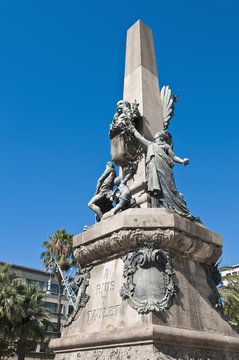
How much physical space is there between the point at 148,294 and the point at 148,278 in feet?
0.80

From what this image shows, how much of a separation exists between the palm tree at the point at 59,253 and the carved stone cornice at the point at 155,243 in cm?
2473

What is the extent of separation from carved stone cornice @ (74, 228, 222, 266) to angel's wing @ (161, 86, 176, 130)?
3.97 meters

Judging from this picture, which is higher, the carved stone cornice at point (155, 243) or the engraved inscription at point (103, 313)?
the carved stone cornice at point (155, 243)

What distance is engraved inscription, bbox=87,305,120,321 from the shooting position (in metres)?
5.68

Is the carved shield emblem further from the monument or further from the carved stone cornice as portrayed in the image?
the carved stone cornice

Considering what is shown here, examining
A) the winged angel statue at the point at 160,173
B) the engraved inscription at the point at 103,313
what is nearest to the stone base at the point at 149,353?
the engraved inscription at the point at 103,313

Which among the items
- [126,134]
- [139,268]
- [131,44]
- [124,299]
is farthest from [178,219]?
[131,44]

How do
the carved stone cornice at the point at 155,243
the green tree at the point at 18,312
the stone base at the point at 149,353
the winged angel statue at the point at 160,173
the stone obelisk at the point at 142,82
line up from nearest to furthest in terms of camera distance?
1. the stone base at the point at 149,353
2. the carved stone cornice at the point at 155,243
3. the winged angel statue at the point at 160,173
4. the stone obelisk at the point at 142,82
5. the green tree at the point at 18,312

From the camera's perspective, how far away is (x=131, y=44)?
1070 cm

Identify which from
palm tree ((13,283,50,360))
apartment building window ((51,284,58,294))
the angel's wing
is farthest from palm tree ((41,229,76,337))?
the angel's wing

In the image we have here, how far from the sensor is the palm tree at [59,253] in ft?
99.9

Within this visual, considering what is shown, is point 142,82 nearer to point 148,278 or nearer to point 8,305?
point 148,278

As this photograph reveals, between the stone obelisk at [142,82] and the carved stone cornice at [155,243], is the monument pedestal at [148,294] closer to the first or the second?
the carved stone cornice at [155,243]

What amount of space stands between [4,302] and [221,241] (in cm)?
1674
